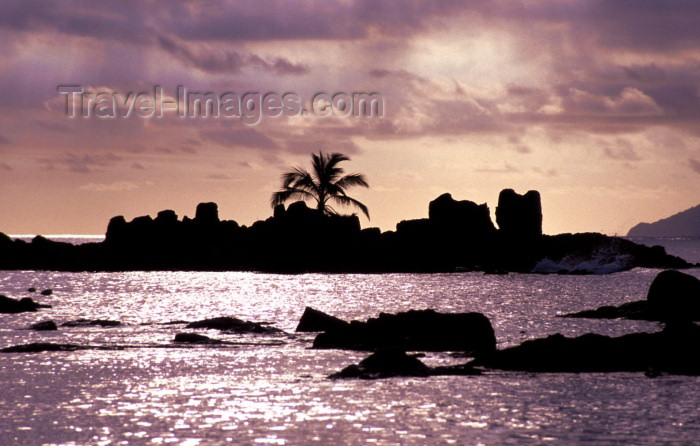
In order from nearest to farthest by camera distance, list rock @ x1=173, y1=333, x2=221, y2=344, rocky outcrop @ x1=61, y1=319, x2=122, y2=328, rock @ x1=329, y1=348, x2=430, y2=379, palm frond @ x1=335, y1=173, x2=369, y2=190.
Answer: rock @ x1=329, y1=348, x2=430, y2=379, rock @ x1=173, y1=333, x2=221, y2=344, rocky outcrop @ x1=61, y1=319, x2=122, y2=328, palm frond @ x1=335, y1=173, x2=369, y2=190

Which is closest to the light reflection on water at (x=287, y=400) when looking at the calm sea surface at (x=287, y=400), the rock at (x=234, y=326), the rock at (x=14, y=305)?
the calm sea surface at (x=287, y=400)

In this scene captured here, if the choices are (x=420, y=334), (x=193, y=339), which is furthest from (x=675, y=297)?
(x=193, y=339)

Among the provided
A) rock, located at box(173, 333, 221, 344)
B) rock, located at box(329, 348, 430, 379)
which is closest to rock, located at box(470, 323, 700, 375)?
rock, located at box(329, 348, 430, 379)

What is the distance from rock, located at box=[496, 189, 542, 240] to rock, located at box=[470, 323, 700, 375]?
80.5m

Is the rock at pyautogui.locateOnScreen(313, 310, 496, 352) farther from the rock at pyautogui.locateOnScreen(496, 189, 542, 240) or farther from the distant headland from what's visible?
the rock at pyautogui.locateOnScreen(496, 189, 542, 240)

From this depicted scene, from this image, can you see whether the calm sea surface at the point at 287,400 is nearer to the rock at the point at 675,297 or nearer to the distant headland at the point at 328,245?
the rock at the point at 675,297

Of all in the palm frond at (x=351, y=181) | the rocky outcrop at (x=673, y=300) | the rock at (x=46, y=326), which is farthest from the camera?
the palm frond at (x=351, y=181)

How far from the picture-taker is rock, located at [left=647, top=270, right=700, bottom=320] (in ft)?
160

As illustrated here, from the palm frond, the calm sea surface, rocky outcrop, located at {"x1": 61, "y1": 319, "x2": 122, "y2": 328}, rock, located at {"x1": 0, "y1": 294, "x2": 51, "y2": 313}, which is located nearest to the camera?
the calm sea surface

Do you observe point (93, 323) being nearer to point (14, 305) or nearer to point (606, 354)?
point (14, 305)

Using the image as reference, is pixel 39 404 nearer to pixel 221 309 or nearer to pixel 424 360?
pixel 424 360

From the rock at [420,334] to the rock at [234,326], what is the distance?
7.14 metres

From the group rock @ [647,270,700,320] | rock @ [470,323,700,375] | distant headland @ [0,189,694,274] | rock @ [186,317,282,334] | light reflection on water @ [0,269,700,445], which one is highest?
distant headland @ [0,189,694,274]

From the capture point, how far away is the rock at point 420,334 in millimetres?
35312
